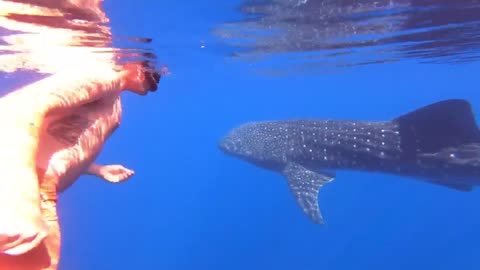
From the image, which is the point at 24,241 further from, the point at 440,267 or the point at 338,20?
the point at 440,267

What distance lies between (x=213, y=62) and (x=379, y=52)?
7.06 metres

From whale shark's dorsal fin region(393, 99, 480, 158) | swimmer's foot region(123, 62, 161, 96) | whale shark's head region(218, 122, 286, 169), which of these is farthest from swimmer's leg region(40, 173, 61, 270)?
whale shark's head region(218, 122, 286, 169)

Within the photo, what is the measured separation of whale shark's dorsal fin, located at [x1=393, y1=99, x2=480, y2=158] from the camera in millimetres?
10812

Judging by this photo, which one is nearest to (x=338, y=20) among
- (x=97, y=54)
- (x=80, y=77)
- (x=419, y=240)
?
(x=97, y=54)

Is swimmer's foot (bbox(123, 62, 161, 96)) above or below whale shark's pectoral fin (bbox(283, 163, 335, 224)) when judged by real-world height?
above

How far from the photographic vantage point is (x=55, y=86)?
10.6 ft

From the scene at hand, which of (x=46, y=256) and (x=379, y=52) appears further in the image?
(x=379, y=52)

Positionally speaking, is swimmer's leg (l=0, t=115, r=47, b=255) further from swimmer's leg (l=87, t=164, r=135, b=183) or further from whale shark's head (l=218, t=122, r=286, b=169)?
whale shark's head (l=218, t=122, r=286, b=169)

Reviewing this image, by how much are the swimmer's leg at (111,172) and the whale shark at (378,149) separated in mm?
8013

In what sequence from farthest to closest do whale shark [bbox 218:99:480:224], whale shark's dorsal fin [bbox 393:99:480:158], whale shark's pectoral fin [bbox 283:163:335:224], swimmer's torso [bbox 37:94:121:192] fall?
whale shark's pectoral fin [bbox 283:163:335:224]
whale shark [bbox 218:99:480:224]
whale shark's dorsal fin [bbox 393:99:480:158]
swimmer's torso [bbox 37:94:121:192]

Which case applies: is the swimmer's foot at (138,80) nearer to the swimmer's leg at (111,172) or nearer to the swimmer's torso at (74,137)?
the swimmer's torso at (74,137)

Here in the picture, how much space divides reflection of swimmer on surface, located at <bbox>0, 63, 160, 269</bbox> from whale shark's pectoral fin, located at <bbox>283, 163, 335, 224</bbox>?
26.1ft

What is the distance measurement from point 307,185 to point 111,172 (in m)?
8.91

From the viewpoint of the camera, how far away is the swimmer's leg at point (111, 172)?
4.32 m
